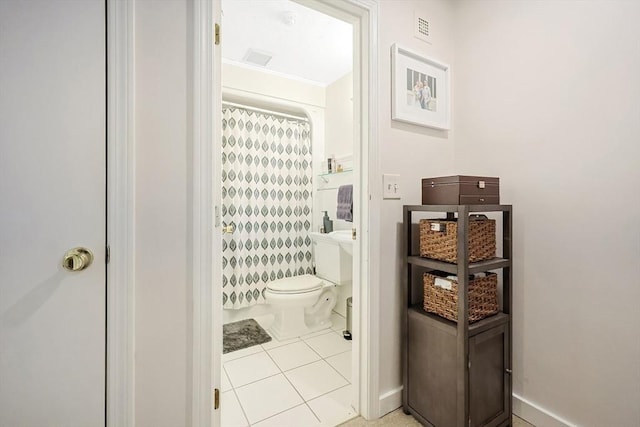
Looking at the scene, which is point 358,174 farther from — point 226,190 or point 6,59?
point 226,190

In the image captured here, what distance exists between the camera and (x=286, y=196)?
288 centimetres

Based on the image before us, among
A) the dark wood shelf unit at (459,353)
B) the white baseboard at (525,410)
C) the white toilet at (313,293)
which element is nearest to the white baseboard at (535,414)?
the white baseboard at (525,410)

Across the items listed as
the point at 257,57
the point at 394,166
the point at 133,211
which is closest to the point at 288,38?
the point at 257,57

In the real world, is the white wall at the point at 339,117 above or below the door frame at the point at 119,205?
above

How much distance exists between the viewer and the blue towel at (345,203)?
2.38m

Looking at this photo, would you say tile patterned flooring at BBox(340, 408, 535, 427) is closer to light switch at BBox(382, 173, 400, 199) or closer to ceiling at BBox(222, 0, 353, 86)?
light switch at BBox(382, 173, 400, 199)

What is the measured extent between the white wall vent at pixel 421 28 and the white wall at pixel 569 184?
0.30m

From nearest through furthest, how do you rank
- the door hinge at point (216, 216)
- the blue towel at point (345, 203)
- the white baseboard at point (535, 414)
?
the door hinge at point (216, 216) → the white baseboard at point (535, 414) → the blue towel at point (345, 203)

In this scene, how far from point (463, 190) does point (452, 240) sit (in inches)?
9.1

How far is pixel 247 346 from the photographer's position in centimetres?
226

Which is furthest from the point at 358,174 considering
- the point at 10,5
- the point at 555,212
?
the point at 10,5

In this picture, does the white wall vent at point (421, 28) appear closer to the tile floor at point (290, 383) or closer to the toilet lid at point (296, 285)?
the toilet lid at point (296, 285)

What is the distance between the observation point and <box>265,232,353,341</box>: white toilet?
2.30 m

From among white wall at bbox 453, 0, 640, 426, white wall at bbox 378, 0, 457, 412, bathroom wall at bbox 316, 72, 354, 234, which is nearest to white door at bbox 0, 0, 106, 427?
white wall at bbox 378, 0, 457, 412
